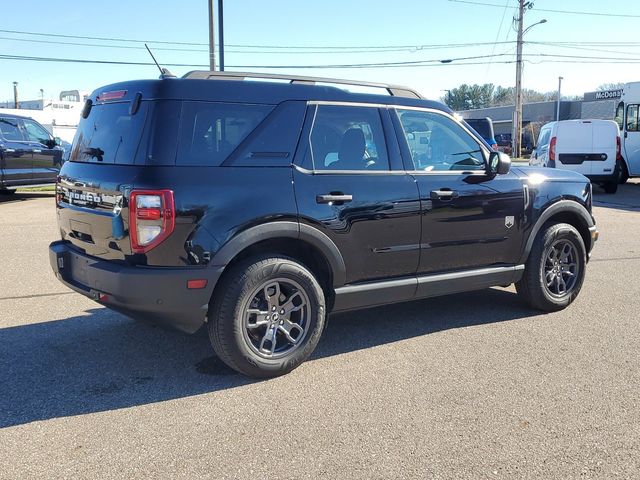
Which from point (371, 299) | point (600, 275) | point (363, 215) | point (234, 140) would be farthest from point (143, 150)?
point (600, 275)

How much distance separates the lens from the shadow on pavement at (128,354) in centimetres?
380

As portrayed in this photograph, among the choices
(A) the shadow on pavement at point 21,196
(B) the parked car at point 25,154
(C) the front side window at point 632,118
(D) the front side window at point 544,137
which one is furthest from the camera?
(C) the front side window at point 632,118

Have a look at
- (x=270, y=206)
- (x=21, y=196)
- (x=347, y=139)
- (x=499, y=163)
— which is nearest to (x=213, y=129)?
(x=270, y=206)

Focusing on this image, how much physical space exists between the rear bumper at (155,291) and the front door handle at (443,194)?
1905mm

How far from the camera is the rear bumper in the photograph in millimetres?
3680

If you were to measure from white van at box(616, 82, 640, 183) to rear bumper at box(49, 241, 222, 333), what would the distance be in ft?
63.5

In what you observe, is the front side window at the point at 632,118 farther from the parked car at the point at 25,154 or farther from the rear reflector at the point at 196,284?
the rear reflector at the point at 196,284

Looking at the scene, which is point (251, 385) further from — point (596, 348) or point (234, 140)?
point (596, 348)

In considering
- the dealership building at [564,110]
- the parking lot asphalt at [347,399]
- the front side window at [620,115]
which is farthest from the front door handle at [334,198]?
the dealership building at [564,110]

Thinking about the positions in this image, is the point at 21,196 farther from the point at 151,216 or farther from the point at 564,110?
the point at 564,110

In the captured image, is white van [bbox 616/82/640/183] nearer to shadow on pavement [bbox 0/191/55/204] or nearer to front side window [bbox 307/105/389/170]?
front side window [bbox 307/105/389/170]

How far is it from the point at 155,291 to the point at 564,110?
224 ft

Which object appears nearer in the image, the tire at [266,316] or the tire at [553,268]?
the tire at [266,316]

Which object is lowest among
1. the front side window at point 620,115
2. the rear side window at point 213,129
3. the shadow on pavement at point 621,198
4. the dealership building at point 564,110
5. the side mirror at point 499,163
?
the shadow on pavement at point 621,198
